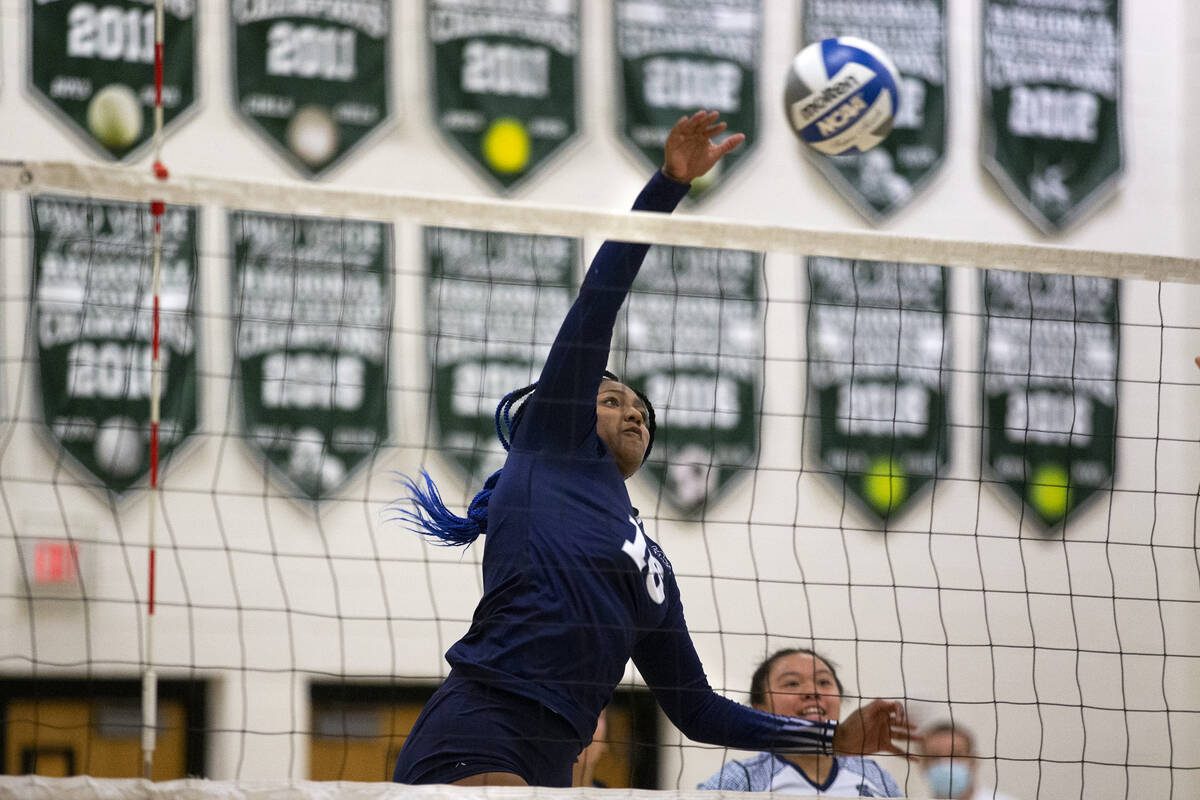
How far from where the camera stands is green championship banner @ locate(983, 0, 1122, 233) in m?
7.61

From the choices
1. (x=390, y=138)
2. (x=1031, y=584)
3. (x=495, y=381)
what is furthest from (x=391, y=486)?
(x=1031, y=584)

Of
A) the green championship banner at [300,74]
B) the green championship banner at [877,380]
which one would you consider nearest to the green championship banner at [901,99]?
the green championship banner at [877,380]

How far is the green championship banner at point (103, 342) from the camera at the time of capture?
649cm

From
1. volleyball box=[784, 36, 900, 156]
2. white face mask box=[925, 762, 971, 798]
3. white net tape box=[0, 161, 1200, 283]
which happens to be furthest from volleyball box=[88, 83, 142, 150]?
white face mask box=[925, 762, 971, 798]

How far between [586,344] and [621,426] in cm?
31

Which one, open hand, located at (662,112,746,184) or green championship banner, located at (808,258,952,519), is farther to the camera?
green championship banner, located at (808,258,952,519)

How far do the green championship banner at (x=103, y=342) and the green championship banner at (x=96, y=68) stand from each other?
1.41 ft

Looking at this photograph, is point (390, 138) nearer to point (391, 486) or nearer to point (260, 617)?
point (391, 486)

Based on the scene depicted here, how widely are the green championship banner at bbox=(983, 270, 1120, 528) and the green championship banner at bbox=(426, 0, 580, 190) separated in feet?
8.58

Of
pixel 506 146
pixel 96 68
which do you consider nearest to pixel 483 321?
pixel 506 146

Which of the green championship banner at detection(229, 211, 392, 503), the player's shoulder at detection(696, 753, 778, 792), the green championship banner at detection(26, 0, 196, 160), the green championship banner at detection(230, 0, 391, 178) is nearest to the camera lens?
the player's shoulder at detection(696, 753, 778, 792)

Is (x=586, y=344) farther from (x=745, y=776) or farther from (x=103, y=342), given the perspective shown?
(x=103, y=342)

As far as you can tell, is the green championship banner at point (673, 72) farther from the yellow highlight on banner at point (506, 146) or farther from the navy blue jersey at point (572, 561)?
the navy blue jersey at point (572, 561)

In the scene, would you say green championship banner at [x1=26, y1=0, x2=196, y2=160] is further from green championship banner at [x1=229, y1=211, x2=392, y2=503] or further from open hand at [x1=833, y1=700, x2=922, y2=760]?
open hand at [x1=833, y1=700, x2=922, y2=760]
